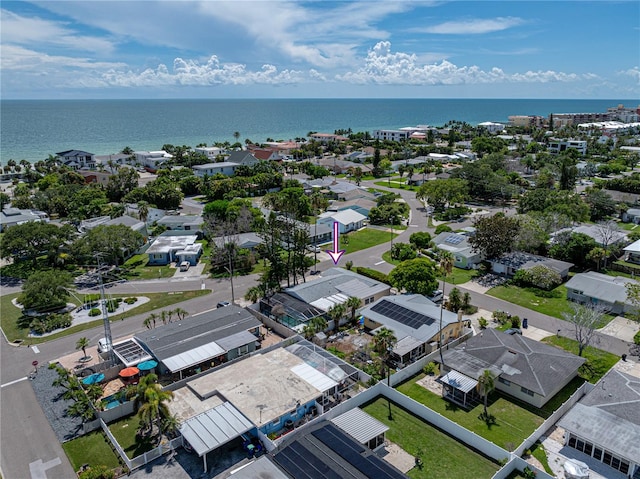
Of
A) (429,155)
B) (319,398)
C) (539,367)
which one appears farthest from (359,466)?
(429,155)

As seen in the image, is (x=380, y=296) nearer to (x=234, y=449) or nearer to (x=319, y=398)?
(x=319, y=398)

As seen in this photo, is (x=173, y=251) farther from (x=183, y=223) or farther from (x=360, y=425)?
(x=360, y=425)

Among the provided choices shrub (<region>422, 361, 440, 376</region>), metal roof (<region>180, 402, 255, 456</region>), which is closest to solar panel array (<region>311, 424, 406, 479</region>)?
metal roof (<region>180, 402, 255, 456</region>)

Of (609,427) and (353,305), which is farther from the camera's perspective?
(353,305)

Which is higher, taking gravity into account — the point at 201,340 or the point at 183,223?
the point at 183,223

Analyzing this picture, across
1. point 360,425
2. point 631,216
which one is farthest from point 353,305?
point 631,216

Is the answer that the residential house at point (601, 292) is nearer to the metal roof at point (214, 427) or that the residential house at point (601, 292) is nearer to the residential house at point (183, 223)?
the metal roof at point (214, 427)

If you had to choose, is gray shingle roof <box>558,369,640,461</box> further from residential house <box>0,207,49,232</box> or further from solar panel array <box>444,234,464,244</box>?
residential house <box>0,207,49,232</box>
